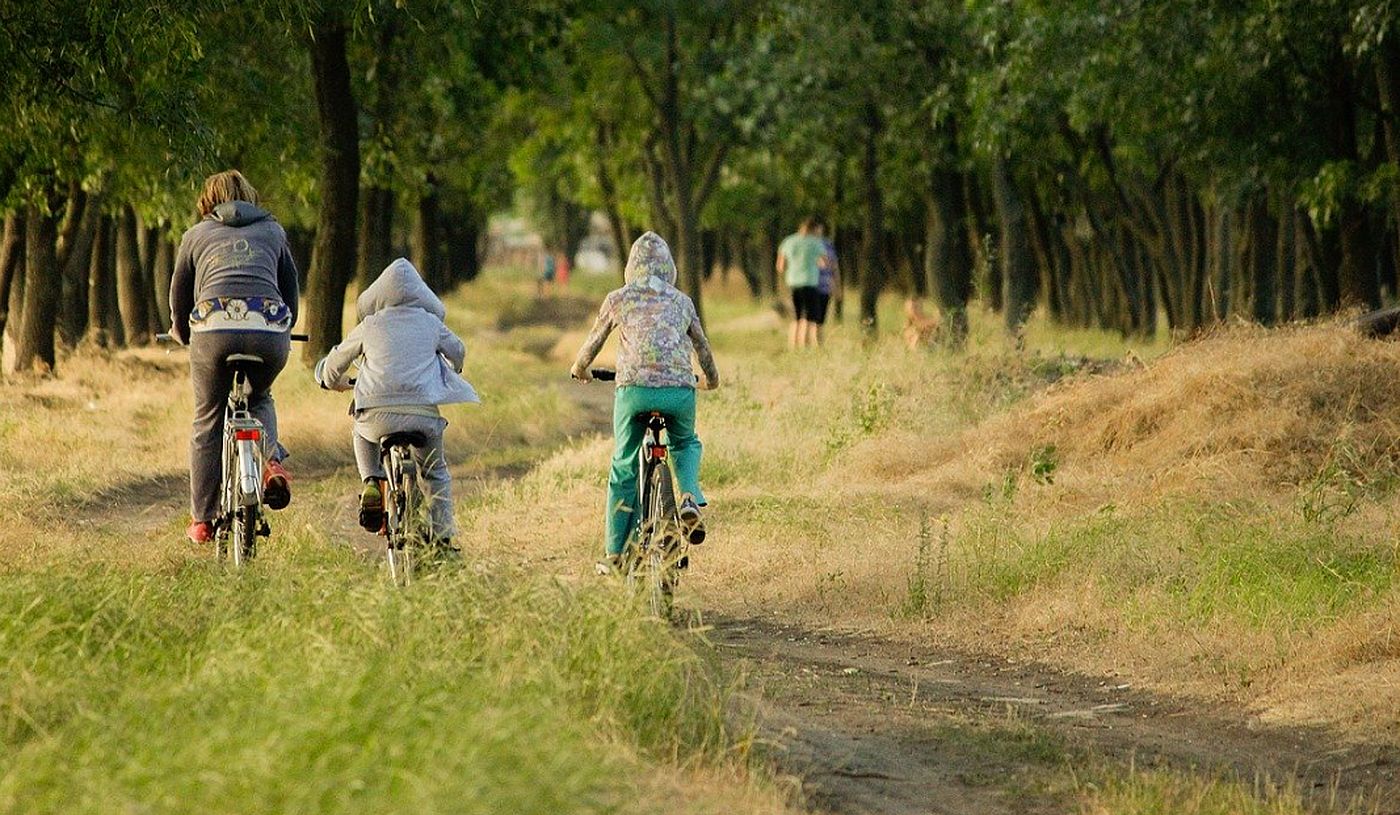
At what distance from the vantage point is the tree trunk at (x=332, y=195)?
21812 millimetres

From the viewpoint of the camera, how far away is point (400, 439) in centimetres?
995

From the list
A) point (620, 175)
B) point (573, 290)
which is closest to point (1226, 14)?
point (620, 175)

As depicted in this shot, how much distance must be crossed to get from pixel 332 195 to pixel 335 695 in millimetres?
16591

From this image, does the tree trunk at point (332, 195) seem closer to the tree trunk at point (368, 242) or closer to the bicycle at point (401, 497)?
the tree trunk at point (368, 242)

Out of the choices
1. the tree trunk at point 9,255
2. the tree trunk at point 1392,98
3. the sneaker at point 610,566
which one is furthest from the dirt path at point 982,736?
the tree trunk at point 9,255

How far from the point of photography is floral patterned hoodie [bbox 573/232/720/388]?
9.96 m

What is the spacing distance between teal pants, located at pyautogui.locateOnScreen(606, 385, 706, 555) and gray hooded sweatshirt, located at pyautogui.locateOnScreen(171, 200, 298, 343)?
6.27 feet

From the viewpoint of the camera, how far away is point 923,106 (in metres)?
27.3

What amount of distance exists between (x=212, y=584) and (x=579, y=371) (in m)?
2.37

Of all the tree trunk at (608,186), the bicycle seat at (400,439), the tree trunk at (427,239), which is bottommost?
the bicycle seat at (400,439)

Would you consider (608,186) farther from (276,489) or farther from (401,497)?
(401,497)

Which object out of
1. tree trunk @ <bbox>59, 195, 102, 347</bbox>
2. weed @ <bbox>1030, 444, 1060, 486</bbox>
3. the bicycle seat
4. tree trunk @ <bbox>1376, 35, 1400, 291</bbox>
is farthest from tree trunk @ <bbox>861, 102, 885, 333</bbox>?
A: the bicycle seat

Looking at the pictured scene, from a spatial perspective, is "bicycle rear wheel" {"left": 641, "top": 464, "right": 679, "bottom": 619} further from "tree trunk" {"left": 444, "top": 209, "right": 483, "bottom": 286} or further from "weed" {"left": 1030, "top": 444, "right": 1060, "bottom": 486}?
"tree trunk" {"left": 444, "top": 209, "right": 483, "bottom": 286}

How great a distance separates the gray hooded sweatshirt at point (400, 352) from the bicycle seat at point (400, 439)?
14cm
